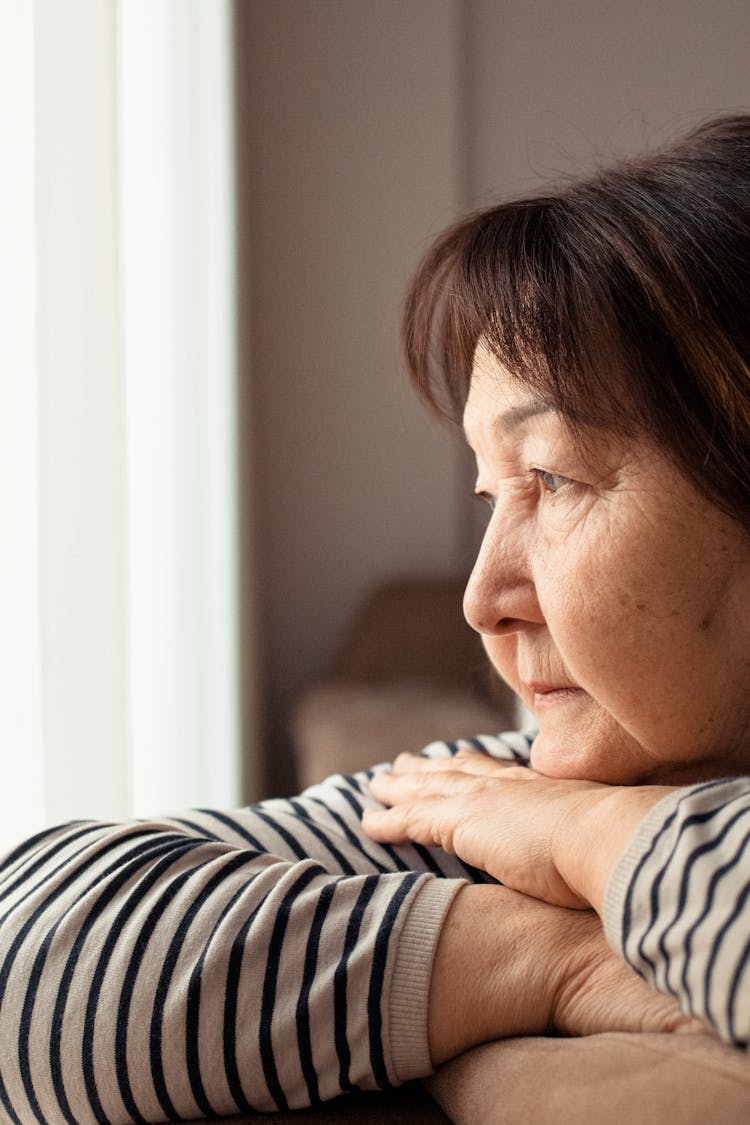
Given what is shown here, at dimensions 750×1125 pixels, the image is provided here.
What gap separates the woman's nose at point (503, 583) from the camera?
923 millimetres

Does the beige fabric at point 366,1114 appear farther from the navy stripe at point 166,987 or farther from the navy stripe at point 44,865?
the navy stripe at point 44,865

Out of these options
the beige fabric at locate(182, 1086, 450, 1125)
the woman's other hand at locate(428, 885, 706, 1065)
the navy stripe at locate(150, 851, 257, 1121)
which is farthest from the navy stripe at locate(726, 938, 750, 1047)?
the navy stripe at locate(150, 851, 257, 1121)

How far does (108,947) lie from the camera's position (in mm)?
698

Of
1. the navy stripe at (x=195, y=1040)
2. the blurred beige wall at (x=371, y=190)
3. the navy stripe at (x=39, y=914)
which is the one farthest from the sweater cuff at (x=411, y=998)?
the blurred beige wall at (x=371, y=190)

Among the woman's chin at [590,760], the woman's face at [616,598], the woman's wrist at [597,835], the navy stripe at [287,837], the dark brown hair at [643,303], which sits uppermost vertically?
the dark brown hair at [643,303]

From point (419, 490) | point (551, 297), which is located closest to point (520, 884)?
point (551, 297)

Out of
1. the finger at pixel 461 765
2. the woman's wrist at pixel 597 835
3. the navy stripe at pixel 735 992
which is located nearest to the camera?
the navy stripe at pixel 735 992

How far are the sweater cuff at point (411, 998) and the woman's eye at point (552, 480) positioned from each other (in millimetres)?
372

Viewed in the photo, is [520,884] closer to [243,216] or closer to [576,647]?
[576,647]

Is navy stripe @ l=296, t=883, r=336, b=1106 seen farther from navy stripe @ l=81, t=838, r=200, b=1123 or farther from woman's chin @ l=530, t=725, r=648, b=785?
woman's chin @ l=530, t=725, r=648, b=785

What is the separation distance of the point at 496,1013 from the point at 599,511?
1.24 feet

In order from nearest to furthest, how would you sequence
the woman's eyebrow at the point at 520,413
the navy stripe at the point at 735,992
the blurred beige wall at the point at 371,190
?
1. the navy stripe at the point at 735,992
2. the woman's eyebrow at the point at 520,413
3. the blurred beige wall at the point at 371,190

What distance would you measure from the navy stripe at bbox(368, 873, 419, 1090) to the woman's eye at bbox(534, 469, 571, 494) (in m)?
0.37

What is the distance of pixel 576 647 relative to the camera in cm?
86
